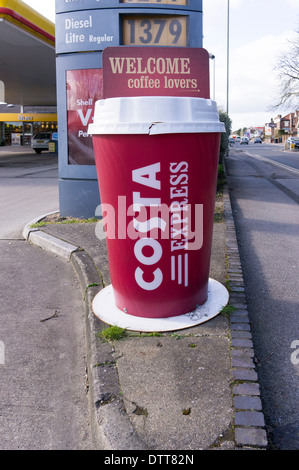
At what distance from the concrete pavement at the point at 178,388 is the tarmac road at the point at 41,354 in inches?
5.5

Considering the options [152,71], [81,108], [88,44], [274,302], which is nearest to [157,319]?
[274,302]

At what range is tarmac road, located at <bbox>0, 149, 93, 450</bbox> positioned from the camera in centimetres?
228

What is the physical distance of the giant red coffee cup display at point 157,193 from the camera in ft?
9.31

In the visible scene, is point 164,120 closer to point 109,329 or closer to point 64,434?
point 109,329

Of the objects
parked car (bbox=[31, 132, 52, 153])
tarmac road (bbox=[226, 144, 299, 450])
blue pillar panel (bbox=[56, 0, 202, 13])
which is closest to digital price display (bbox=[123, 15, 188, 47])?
blue pillar panel (bbox=[56, 0, 202, 13])

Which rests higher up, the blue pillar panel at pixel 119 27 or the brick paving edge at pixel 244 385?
the blue pillar panel at pixel 119 27

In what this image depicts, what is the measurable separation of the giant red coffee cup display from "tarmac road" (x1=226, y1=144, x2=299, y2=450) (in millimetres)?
668

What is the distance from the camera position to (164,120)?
111 inches

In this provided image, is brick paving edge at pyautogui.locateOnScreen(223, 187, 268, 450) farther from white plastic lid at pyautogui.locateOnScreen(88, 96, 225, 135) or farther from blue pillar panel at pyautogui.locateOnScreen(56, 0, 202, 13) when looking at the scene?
blue pillar panel at pyautogui.locateOnScreen(56, 0, 202, 13)

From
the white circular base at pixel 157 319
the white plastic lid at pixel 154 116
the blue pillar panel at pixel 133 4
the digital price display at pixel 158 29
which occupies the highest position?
the blue pillar panel at pixel 133 4

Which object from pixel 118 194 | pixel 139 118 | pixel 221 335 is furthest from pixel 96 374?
pixel 139 118

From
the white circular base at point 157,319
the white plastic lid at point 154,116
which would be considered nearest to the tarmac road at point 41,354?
the white circular base at point 157,319

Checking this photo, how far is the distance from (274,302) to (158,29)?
168 inches

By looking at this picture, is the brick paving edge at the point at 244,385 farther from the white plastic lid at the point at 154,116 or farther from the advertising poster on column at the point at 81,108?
the advertising poster on column at the point at 81,108
